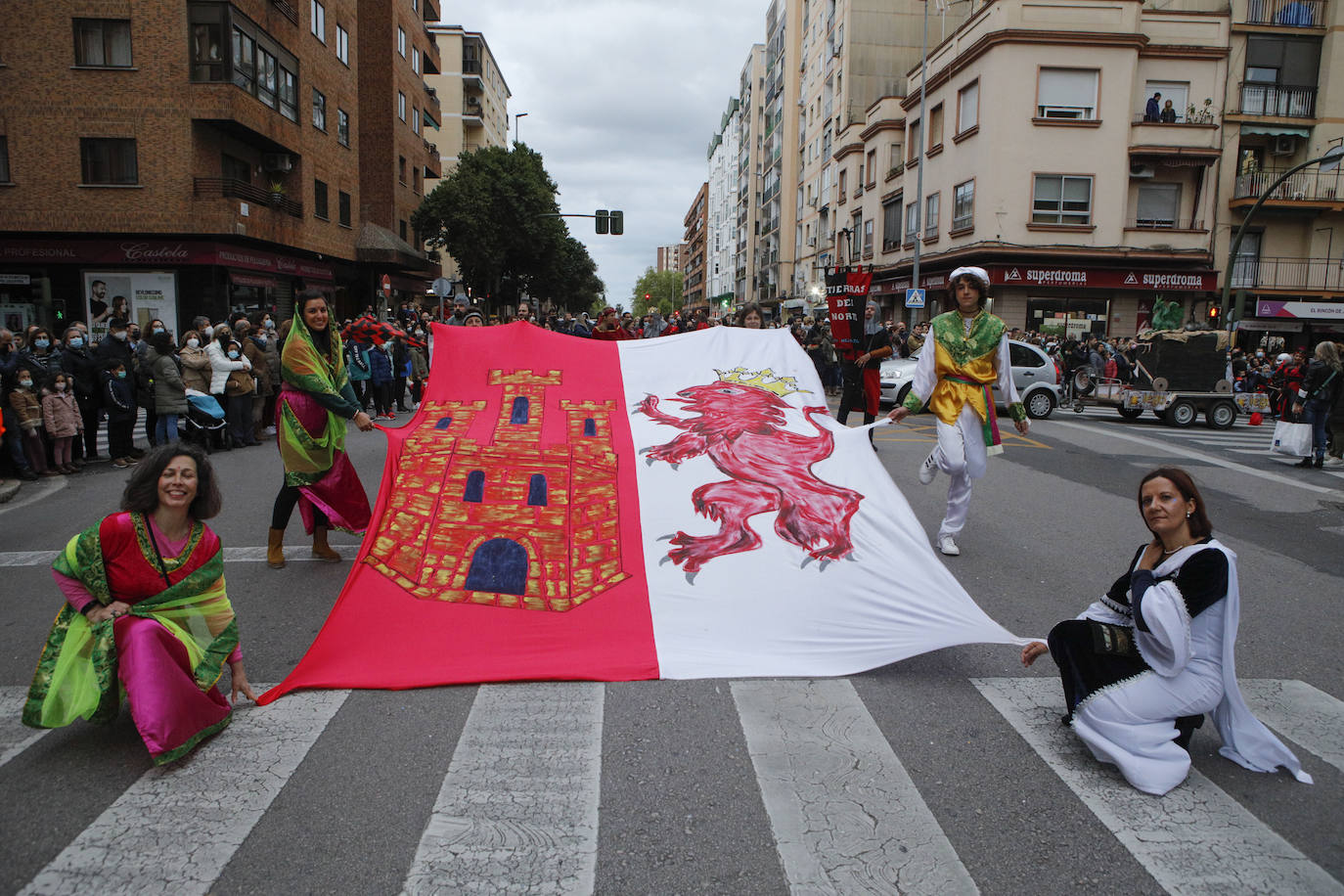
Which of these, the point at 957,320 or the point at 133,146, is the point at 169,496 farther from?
the point at 133,146

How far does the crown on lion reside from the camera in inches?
272

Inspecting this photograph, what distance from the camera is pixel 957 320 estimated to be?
677cm

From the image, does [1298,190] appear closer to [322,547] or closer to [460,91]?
[322,547]

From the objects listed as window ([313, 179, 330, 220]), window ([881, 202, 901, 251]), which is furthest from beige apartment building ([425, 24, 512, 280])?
window ([881, 202, 901, 251])

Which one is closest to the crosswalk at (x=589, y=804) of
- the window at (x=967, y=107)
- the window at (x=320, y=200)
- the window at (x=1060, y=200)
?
the window at (x=1060, y=200)

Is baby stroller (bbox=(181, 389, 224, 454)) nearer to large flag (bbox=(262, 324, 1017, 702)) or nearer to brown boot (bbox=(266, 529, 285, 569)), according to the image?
brown boot (bbox=(266, 529, 285, 569))

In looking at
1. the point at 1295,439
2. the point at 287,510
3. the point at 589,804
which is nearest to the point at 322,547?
the point at 287,510

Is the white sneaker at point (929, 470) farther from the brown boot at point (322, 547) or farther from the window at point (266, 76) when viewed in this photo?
the window at point (266, 76)

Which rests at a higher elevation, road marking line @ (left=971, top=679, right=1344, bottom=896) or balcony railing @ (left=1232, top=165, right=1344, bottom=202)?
balcony railing @ (left=1232, top=165, right=1344, bottom=202)

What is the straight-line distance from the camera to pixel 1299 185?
31812 millimetres

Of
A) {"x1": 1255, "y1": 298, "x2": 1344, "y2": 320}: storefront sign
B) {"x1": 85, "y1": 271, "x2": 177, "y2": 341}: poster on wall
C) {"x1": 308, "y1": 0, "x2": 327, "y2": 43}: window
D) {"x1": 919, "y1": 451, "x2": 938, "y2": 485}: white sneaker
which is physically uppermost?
{"x1": 308, "y1": 0, "x2": 327, "y2": 43}: window

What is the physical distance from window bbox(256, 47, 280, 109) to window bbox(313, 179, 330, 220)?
12.7 feet

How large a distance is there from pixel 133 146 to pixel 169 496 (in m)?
25.0

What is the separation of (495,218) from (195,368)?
33.7 metres
